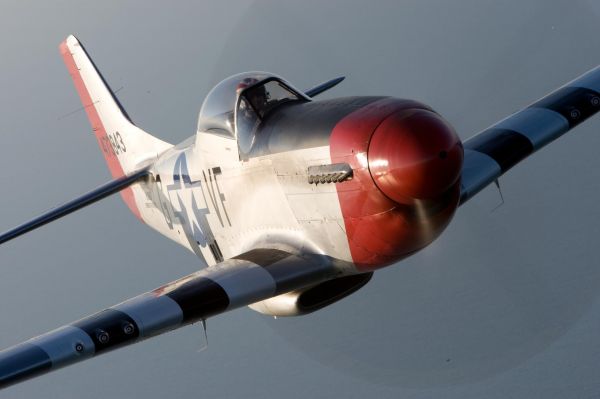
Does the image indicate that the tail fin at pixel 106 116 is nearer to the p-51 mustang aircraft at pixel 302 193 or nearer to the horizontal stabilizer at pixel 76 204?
the horizontal stabilizer at pixel 76 204

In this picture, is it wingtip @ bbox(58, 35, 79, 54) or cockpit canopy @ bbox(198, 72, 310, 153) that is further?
wingtip @ bbox(58, 35, 79, 54)

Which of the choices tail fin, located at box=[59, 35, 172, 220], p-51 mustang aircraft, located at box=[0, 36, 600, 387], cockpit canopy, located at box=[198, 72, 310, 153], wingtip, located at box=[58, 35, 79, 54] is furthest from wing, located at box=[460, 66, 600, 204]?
wingtip, located at box=[58, 35, 79, 54]

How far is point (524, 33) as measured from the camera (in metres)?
40.8

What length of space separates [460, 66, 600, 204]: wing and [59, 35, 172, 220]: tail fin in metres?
7.08

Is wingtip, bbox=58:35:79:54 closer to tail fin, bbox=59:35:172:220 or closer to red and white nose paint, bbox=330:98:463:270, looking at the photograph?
tail fin, bbox=59:35:172:220

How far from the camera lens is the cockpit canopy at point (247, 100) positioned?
12492 mm

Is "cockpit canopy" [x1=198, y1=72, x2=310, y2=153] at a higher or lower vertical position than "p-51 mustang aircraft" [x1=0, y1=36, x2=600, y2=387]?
higher

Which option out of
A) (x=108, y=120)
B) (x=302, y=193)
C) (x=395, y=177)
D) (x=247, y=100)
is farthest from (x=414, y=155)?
(x=108, y=120)

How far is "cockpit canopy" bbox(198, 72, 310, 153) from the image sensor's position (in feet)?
41.0

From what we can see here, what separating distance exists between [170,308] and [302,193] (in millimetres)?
2043

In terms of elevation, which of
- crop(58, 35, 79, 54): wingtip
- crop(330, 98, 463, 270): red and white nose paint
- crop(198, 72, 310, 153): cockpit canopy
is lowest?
crop(330, 98, 463, 270): red and white nose paint

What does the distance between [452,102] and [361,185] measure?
2465 cm

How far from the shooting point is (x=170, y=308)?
11.2 metres

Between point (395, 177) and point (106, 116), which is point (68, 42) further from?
point (395, 177)
